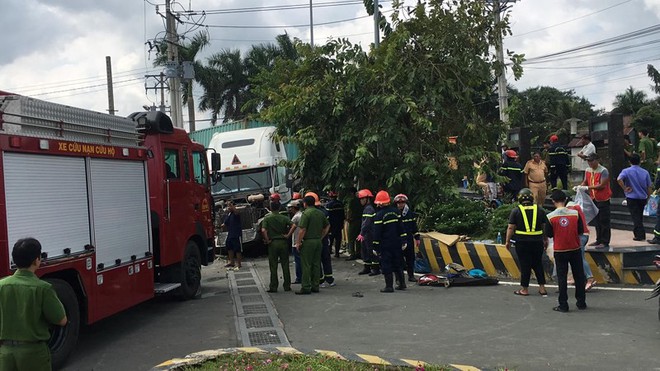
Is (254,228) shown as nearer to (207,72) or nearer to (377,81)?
(377,81)

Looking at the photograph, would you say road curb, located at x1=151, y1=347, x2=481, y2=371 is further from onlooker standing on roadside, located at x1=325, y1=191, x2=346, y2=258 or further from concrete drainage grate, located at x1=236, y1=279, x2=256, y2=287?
onlooker standing on roadside, located at x1=325, y1=191, x2=346, y2=258

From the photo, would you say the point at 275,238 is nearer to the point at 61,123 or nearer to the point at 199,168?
the point at 199,168

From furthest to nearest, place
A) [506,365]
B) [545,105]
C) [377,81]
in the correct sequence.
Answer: [545,105] → [377,81] → [506,365]

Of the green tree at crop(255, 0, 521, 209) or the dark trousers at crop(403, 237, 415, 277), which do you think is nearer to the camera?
the dark trousers at crop(403, 237, 415, 277)

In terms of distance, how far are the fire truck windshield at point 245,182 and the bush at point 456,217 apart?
573cm

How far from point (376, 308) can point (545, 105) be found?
71.4 meters

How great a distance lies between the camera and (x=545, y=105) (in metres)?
73.4

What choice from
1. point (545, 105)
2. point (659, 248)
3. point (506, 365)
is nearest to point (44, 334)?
point (506, 365)

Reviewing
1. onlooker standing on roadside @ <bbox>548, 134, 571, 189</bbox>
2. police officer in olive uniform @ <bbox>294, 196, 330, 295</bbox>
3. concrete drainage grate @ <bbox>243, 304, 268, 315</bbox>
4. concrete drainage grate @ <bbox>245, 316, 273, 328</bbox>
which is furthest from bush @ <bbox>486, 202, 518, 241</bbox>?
concrete drainage grate @ <bbox>245, 316, 273, 328</bbox>

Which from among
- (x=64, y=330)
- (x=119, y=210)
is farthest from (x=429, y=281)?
(x=64, y=330)

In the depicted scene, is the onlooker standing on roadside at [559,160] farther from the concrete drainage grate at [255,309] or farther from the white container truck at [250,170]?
the concrete drainage grate at [255,309]

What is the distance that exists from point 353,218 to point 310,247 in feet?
12.2

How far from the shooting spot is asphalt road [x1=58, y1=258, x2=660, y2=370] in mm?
5957

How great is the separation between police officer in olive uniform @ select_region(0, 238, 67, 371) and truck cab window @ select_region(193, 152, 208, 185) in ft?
20.9
